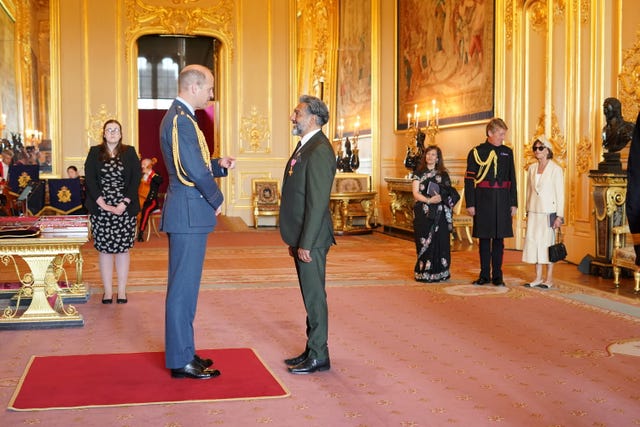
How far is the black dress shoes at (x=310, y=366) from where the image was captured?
4695 mm

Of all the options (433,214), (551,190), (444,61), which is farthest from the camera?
(444,61)

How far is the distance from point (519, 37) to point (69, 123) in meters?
8.86

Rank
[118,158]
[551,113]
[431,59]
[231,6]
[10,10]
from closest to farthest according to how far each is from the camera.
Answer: [118,158]
[551,113]
[431,59]
[10,10]
[231,6]

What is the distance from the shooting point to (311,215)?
4.53m

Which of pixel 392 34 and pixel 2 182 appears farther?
pixel 392 34

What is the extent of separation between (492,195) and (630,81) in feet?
7.27

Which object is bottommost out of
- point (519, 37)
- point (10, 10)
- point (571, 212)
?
point (571, 212)

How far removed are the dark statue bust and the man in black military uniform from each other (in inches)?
48.5

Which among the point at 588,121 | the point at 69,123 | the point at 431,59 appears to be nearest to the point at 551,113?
the point at 588,121

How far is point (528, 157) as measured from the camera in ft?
36.5

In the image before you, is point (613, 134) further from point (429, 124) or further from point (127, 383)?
point (127, 383)

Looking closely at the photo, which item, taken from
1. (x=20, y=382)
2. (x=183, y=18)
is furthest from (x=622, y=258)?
(x=183, y=18)

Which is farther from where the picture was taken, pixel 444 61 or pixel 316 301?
pixel 444 61

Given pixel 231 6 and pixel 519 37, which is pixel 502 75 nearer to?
pixel 519 37
